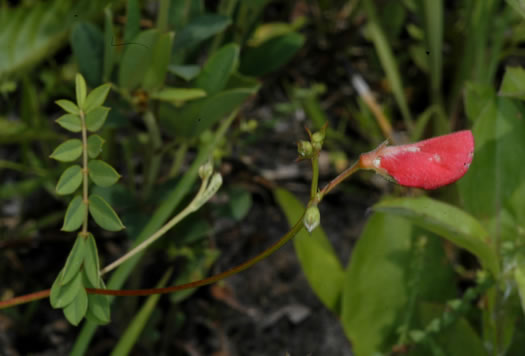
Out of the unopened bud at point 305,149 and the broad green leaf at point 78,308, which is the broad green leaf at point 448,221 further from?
the broad green leaf at point 78,308

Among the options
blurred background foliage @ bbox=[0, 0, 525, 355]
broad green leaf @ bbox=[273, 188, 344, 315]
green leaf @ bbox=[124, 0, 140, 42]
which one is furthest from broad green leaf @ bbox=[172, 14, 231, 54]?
broad green leaf @ bbox=[273, 188, 344, 315]

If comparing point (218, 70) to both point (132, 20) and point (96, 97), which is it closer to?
point (132, 20)

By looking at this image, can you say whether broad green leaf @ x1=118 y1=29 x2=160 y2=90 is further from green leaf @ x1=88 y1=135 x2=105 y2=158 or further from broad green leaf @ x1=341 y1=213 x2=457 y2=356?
broad green leaf @ x1=341 y1=213 x2=457 y2=356

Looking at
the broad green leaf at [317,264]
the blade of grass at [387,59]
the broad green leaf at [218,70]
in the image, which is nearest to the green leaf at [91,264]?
the broad green leaf at [218,70]

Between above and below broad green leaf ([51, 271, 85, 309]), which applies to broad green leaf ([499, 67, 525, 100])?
below

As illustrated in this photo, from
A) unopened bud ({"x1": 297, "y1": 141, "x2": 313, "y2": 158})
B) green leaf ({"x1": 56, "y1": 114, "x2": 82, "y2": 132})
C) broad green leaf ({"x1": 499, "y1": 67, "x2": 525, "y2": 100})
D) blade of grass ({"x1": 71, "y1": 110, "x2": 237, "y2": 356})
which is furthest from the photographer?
broad green leaf ({"x1": 499, "y1": 67, "x2": 525, "y2": 100})

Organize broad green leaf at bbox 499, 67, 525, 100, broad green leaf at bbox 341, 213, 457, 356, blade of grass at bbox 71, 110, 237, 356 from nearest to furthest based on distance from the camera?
blade of grass at bbox 71, 110, 237, 356 < broad green leaf at bbox 499, 67, 525, 100 < broad green leaf at bbox 341, 213, 457, 356
